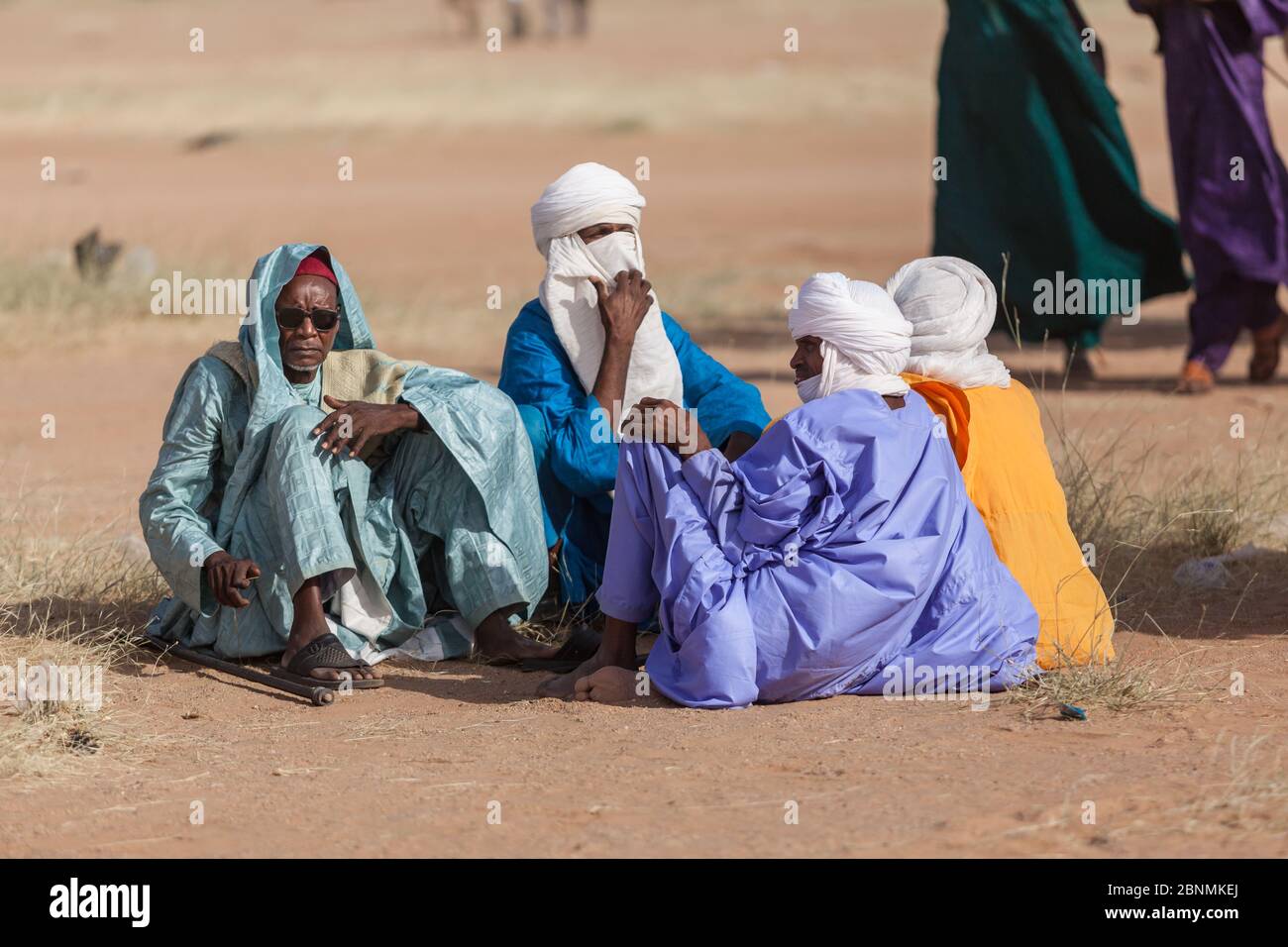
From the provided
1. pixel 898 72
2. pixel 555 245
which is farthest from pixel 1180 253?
pixel 898 72

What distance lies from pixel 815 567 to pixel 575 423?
45.4 inches

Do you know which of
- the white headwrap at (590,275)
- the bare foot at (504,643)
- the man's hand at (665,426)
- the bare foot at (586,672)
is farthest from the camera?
the white headwrap at (590,275)

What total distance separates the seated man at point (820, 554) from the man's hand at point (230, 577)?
93cm

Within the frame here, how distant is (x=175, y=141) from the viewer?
90.2 feet

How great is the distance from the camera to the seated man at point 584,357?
5.80m

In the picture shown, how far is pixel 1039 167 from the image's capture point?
34.1 ft

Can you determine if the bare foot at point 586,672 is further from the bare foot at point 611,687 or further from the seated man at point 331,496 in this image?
the seated man at point 331,496

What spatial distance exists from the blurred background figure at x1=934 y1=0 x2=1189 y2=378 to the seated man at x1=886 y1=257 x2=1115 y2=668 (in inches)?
196

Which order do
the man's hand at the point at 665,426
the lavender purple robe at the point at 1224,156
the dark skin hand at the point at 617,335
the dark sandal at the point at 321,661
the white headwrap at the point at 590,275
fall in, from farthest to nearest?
1. the lavender purple robe at the point at 1224,156
2. the white headwrap at the point at 590,275
3. the dark skin hand at the point at 617,335
4. the dark sandal at the point at 321,661
5. the man's hand at the point at 665,426

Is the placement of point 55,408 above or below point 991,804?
above

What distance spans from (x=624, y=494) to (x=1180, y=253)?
6.36m

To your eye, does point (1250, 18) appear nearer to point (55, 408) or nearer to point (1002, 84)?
point (1002, 84)

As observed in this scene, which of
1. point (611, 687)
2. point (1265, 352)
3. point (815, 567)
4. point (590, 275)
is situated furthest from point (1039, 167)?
point (611, 687)

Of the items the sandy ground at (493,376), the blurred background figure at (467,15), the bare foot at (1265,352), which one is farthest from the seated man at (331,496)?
the blurred background figure at (467,15)
